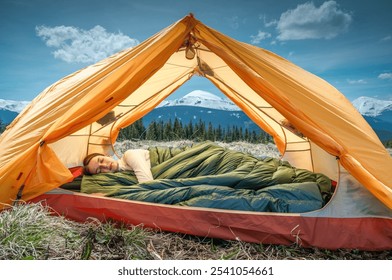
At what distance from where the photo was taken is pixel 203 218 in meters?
2.85

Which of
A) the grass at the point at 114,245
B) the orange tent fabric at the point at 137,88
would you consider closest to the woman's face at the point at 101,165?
the orange tent fabric at the point at 137,88

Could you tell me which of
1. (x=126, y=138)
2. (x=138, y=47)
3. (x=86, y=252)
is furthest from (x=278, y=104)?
(x=126, y=138)

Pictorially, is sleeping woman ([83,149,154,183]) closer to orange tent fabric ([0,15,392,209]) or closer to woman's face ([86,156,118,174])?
woman's face ([86,156,118,174])

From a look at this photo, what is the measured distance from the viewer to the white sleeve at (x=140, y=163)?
3.64 m

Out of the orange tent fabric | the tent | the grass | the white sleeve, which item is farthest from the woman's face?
the grass

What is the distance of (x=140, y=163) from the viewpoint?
147 inches

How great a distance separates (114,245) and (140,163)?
1294 mm

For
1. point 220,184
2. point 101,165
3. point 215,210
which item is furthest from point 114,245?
point 101,165

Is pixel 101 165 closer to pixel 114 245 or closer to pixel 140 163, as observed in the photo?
pixel 140 163

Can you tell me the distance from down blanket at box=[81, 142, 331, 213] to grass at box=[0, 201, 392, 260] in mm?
316

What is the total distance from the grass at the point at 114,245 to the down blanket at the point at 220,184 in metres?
0.32

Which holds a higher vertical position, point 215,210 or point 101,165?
point 101,165

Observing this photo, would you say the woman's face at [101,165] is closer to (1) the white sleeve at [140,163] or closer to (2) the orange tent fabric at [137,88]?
(1) the white sleeve at [140,163]
